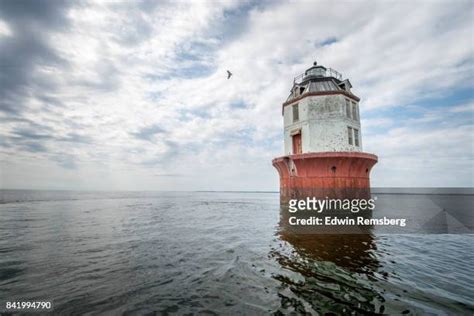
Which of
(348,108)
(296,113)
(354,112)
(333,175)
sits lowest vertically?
(333,175)

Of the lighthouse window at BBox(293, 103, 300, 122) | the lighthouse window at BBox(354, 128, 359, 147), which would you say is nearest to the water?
the lighthouse window at BBox(354, 128, 359, 147)

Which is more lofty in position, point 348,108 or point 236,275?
point 348,108

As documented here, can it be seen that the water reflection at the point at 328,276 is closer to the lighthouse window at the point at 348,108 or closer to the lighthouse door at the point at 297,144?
the lighthouse door at the point at 297,144

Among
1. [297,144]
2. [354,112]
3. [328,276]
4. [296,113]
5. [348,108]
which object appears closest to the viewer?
[328,276]

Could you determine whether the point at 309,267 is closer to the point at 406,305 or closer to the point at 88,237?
the point at 406,305

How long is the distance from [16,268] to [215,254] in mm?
6354

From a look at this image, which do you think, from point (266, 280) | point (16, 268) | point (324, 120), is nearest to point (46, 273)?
point (16, 268)

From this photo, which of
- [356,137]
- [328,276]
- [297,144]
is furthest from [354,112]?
[328,276]

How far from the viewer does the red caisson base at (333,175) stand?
58.6 ft

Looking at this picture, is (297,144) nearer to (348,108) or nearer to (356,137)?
(356,137)

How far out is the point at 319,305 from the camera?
4668 millimetres

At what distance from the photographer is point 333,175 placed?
1802 centimetres

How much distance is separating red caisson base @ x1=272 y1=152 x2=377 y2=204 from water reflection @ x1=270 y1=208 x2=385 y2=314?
7582 mm

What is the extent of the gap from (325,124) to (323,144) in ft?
6.08
